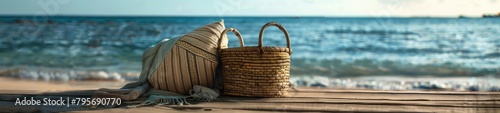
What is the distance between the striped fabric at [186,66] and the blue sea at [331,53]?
62.3 inches

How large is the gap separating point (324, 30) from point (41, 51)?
6758 mm

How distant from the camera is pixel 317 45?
361 inches

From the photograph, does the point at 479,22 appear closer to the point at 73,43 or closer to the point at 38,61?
the point at 73,43

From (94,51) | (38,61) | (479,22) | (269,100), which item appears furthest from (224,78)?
(479,22)

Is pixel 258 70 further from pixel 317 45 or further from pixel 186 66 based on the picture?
pixel 317 45

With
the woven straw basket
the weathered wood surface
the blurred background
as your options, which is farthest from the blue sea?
the woven straw basket

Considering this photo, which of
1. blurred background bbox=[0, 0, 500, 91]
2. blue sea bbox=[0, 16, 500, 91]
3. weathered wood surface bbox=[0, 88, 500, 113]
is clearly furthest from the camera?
blue sea bbox=[0, 16, 500, 91]

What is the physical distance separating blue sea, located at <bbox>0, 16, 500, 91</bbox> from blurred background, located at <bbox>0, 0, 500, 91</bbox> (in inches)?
0.6

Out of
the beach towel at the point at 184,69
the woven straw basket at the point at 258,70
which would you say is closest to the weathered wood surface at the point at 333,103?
the woven straw basket at the point at 258,70

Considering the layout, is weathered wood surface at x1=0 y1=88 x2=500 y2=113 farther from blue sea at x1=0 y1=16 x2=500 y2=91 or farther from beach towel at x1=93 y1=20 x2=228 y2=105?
blue sea at x1=0 y1=16 x2=500 y2=91

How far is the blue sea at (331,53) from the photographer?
504 cm

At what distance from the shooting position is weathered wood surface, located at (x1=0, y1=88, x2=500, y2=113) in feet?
7.76

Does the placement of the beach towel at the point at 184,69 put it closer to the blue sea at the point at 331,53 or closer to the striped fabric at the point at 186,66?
the striped fabric at the point at 186,66

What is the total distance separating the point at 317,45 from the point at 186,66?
655 cm
